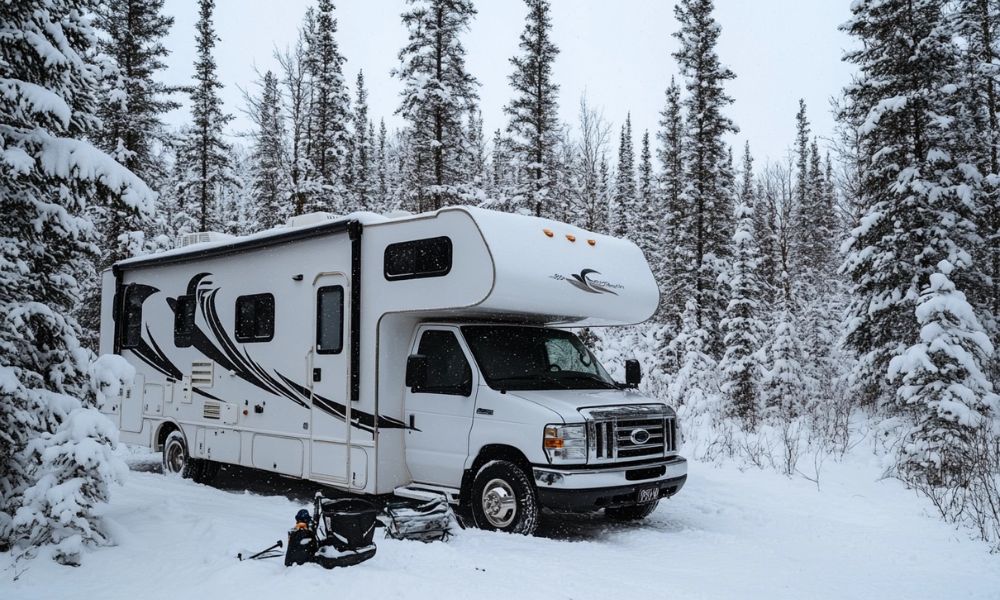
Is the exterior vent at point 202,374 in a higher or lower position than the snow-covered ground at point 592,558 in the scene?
higher

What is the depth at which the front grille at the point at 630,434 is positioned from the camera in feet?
24.1

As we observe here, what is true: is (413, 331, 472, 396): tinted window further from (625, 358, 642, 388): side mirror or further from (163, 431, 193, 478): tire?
(163, 431, 193, 478): tire

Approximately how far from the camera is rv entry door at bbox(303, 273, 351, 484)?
8789 mm

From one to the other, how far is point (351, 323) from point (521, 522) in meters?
3.07

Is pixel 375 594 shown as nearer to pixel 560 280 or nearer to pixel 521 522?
pixel 521 522

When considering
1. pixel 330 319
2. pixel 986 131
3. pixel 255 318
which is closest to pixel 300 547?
pixel 330 319

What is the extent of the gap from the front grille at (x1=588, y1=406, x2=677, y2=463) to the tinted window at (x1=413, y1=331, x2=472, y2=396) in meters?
1.49

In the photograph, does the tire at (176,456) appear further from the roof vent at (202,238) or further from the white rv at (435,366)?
the roof vent at (202,238)

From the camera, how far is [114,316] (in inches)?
490

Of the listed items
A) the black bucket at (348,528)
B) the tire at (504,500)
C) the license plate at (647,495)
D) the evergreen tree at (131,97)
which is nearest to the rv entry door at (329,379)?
the tire at (504,500)

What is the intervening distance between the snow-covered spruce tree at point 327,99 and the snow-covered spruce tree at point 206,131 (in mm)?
3339

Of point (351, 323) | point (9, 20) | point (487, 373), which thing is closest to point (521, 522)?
point (487, 373)

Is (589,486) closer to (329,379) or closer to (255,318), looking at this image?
(329,379)

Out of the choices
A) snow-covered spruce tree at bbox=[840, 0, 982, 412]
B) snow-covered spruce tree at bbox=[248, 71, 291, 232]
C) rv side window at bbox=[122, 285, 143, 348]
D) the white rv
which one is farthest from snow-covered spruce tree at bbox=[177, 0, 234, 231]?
snow-covered spruce tree at bbox=[840, 0, 982, 412]
